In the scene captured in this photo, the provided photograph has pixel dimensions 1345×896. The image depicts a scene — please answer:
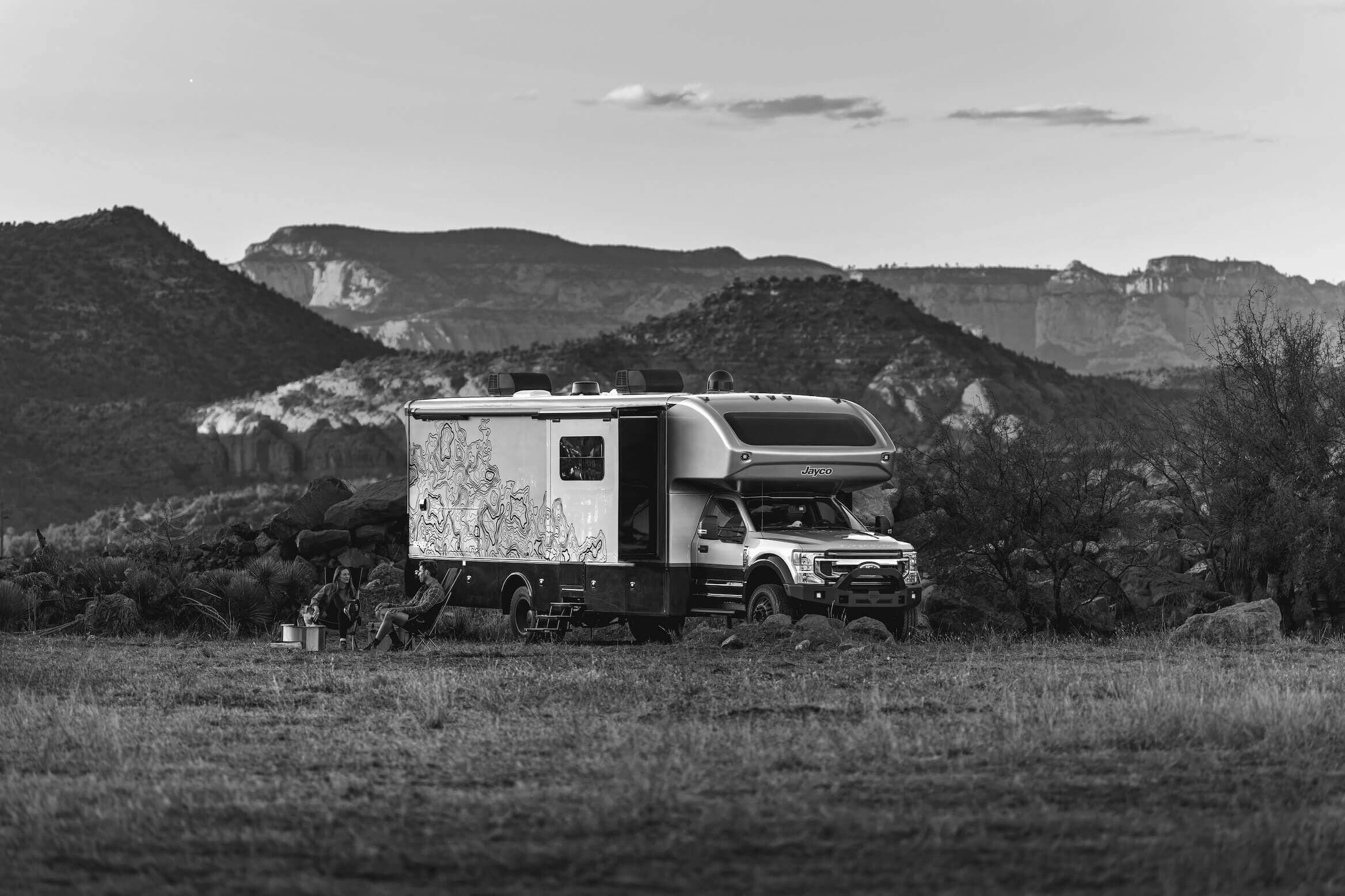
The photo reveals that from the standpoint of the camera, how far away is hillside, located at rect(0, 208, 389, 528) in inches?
2840

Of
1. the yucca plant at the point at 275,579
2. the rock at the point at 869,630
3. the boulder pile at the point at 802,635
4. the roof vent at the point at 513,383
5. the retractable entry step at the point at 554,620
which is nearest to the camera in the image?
the boulder pile at the point at 802,635

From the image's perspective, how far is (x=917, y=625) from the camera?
2216 cm

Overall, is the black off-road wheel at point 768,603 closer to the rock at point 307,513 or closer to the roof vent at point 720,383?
the roof vent at point 720,383

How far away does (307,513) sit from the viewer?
28.1 metres

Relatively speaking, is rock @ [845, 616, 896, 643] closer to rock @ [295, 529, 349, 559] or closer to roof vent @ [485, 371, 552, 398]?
roof vent @ [485, 371, 552, 398]

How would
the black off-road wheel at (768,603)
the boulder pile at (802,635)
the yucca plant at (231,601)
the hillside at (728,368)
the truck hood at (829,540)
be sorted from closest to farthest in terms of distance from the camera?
the boulder pile at (802,635)
the truck hood at (829,540)
the black off-road wheel at (768,603)
the yucca plant at (231,601)
the hillside at (728,368)

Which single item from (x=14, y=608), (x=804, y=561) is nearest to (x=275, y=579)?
(x=14, y=608)

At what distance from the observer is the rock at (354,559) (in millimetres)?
27156

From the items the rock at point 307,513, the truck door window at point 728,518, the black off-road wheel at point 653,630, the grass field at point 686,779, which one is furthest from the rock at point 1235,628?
the rock at point 307,513

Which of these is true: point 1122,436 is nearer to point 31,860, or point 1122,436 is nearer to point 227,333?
point 31,860

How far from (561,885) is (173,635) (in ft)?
55.6

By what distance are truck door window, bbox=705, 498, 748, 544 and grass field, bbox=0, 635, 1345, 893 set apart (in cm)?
328

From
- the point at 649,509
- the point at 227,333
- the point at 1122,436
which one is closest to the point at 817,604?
the point at 649,509

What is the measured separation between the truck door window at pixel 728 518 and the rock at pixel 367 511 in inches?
350
